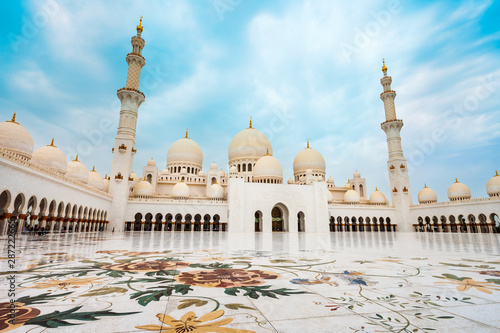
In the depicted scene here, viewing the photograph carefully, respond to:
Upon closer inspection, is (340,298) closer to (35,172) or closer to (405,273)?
(405,273)

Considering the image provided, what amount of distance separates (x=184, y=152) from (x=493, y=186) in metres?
34.7

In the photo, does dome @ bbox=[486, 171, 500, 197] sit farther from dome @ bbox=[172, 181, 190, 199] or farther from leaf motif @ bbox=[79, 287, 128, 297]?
leaf motif @ bbox=[79, 287, 128, 297]

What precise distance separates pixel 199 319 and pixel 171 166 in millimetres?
35769

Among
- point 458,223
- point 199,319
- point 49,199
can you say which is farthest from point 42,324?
point 458,223

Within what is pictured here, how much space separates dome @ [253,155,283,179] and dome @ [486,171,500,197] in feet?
69.2

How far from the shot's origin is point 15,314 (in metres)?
1.78

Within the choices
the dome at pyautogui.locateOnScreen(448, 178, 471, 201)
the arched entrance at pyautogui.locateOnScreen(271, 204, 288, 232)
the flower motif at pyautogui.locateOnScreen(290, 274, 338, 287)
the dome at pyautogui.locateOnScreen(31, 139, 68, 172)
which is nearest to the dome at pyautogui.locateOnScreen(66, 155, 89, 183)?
the dome at pyautogui.locateOnScreen(31, 139, 68, 172)

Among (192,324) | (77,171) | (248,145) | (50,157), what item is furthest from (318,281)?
(248,145)

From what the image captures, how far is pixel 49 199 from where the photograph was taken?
15289 mm

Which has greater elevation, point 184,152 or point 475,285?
point 184,152

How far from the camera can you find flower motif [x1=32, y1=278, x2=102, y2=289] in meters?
2.54

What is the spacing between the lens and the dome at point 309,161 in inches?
1452

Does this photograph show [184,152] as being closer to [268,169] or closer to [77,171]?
[268,169]

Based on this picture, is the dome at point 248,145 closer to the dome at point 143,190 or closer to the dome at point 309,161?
the dome at point 309,161
